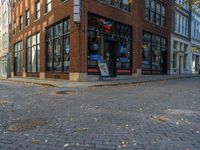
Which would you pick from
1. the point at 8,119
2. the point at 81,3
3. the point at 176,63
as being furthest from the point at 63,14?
the point at 176,63

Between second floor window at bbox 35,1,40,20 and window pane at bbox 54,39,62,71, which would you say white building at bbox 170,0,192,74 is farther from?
second floor window at bbox 35,1,40,20

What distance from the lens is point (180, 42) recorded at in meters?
32.9

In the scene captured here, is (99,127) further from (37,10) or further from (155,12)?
(155,12)

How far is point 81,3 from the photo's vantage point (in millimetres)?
16844

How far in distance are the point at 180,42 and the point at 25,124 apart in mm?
30787

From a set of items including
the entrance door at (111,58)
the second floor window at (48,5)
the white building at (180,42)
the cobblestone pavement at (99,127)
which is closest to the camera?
the cobblestone pavement at (99,127)

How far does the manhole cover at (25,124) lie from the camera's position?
487cm

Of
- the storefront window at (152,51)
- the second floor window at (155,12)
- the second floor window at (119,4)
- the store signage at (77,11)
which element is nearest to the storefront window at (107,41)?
the store signage at (77,11)

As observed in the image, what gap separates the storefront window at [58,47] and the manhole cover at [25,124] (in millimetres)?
12806

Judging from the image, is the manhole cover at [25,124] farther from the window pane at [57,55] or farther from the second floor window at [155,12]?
the second floor window at [155,12]

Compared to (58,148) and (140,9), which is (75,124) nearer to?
(58,148)

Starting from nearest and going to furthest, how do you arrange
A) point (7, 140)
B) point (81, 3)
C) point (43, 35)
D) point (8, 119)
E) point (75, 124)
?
point (7, 140) < point (75, 124) < point (8, 119) < point (81, 3) < point (43, 35)

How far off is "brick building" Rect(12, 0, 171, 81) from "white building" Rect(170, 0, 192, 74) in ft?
7.22

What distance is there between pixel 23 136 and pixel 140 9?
69.2 ft
